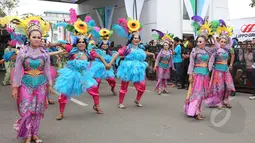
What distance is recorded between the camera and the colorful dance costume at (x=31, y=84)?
183 inches

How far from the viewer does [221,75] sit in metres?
7.62

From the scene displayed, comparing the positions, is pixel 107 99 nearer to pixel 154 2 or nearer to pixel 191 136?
pixel 191 136

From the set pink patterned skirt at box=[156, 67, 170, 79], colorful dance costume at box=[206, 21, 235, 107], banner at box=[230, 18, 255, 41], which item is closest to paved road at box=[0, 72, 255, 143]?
colorful dance costume at box=[206, 21, 235, 107]

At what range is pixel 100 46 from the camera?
Answer: 33.2 feet

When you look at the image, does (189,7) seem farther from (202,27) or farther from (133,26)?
(202,27)

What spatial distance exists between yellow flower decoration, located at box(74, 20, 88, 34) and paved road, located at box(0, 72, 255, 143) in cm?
193

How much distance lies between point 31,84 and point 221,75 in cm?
491

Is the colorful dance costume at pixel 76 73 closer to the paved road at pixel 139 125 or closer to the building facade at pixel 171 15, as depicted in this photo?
the paved road at pixel 139 125

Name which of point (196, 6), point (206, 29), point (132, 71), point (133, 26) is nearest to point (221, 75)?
point (206, 29)

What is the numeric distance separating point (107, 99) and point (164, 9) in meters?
12.1

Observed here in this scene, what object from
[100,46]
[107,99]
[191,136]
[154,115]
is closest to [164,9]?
[100,46]

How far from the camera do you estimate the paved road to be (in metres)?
5.05

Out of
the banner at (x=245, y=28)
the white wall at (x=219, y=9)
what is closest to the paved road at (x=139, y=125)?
the banner at (x=245, y=28)

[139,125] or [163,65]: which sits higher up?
[163,65]
